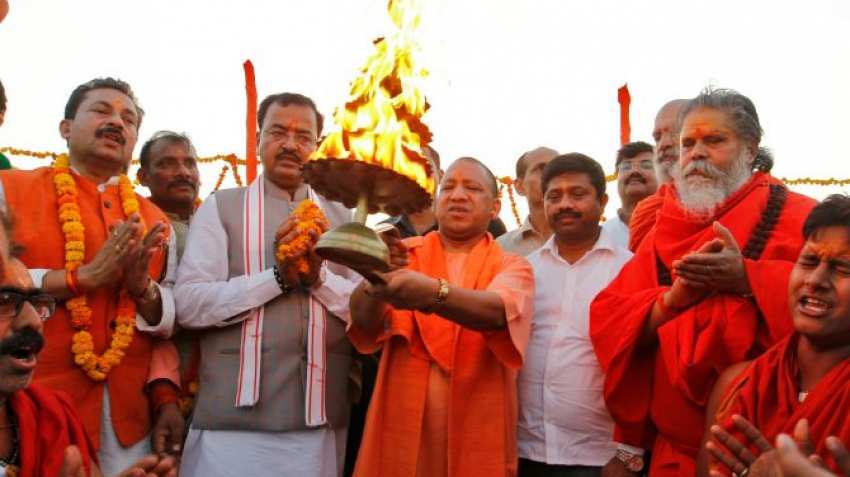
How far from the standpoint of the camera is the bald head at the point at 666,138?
548 centimetres

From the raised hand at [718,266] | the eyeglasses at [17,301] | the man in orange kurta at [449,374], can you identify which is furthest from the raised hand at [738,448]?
the eyeglasses at [17,301]

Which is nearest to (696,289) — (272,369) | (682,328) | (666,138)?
(682,328)

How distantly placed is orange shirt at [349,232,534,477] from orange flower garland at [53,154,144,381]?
110cm

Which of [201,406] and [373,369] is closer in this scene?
[201,406]

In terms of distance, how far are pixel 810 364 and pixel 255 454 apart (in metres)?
2.46

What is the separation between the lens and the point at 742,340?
4.00 m

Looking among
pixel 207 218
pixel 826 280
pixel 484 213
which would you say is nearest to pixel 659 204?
pixel 484 213

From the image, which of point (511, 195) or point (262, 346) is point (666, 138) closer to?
point (262, 346)

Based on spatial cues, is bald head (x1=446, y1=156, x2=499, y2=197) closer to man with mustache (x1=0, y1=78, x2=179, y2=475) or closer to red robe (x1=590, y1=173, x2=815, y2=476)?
red robe (x1=590, y1=173, x2=815, y2=476)

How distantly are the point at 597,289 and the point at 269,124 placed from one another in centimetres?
191

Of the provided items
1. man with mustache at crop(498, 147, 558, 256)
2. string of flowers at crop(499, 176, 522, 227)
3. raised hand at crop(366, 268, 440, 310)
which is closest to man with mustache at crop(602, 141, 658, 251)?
man with mustache at crop(498, 147, 558, 256)

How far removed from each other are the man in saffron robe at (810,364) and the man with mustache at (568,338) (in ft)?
3.25

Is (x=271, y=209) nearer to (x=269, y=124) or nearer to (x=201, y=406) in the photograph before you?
(x=269, y=124)

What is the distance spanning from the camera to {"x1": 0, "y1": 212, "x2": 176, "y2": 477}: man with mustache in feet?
10.7
